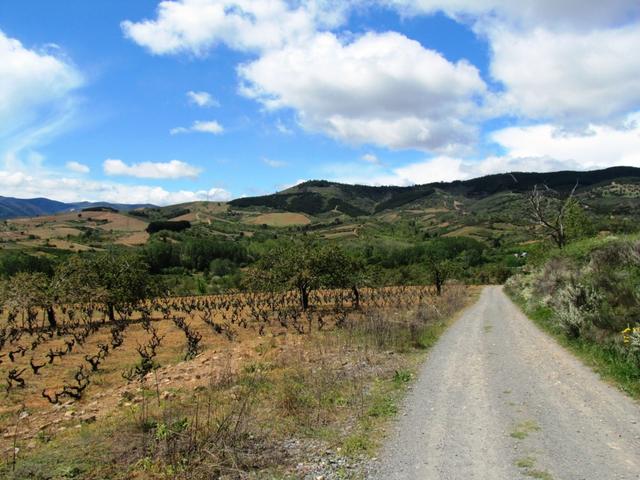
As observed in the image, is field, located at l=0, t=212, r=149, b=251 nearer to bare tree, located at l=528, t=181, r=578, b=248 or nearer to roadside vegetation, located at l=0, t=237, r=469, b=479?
roadside vegetation, located at l=0, t=237, r=469, b=479

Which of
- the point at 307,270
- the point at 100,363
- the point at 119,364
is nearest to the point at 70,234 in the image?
the point at 307,270

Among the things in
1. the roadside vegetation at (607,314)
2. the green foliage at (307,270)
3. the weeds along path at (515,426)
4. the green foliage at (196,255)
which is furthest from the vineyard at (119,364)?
the green foliage at (196,255)

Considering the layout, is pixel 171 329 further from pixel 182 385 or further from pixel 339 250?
pixel 182 385

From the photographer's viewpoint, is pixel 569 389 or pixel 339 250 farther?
pixel 339 250

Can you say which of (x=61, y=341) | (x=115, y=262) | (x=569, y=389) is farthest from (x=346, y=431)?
(x=115, y=262)

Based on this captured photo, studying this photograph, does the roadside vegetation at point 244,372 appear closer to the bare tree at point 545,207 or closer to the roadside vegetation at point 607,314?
the roadside vegetation at point 607,314

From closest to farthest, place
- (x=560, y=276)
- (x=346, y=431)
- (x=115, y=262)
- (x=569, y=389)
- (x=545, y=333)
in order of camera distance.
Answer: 1. (x=346, y=431)
2. (x=569, y=389)
3. (x=545, y=333)
4. (x=560, y=276)
5. (x=115, y=262)

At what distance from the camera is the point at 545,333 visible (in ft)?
60.5

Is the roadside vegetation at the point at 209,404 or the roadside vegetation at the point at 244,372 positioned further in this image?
the roadside vegetation at the point at 244,372

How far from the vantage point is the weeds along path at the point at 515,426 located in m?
6.32

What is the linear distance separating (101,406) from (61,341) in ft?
61.3

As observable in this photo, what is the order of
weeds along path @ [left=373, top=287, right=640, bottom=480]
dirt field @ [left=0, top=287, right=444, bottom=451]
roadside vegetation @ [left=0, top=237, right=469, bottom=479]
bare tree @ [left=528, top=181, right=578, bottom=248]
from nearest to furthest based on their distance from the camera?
1. weeds along path @ [left=373, top=287, right=640, bottom=480]
2. roadside vegetation @ [left=0, top=237, right=469, bottom=479]
3. dirt field @ [left=0, top=287, right=444, bottom=451]
4. bare tree @ [left=528, top=181, right=578, bottom=248]

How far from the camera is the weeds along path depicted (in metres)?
6.32

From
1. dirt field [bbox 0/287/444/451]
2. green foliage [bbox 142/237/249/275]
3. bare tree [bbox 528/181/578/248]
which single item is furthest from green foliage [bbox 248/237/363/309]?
green foliage [bbox 142/237/249/275]
